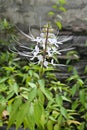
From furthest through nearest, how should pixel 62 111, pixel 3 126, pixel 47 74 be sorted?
pixel 47 74 → pixel 3 126 → pixel 62 111

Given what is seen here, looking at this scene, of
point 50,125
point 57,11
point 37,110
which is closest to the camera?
point 37,110

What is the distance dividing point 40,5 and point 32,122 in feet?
7.59

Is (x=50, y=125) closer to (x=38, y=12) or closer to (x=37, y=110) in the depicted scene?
(x=37, y=110)

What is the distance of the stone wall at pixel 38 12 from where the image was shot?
10.3ft

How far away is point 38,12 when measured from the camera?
10.6 feet

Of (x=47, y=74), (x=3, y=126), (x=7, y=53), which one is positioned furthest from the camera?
(x=7, y=53)

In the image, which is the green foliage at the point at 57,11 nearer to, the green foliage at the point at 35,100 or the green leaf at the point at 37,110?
the green foliage at the point at 35,100

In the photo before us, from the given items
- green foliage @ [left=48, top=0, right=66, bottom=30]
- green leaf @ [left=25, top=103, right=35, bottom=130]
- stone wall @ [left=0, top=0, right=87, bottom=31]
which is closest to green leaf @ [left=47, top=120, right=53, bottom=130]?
green leaf @ [left=25, top=103, right=35, bottom=130]

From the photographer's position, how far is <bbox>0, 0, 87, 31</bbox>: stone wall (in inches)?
124

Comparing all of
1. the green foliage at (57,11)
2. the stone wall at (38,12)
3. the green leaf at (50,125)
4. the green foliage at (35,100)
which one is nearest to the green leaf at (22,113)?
the green foliage at (35,100)

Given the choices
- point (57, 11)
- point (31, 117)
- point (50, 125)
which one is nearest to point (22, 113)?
point (31, 117)

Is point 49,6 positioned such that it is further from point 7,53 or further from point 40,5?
point 7,53

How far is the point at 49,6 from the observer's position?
3.19 metres

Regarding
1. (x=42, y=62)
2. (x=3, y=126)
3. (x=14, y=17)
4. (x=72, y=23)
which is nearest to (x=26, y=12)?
(x=14, y=17)
